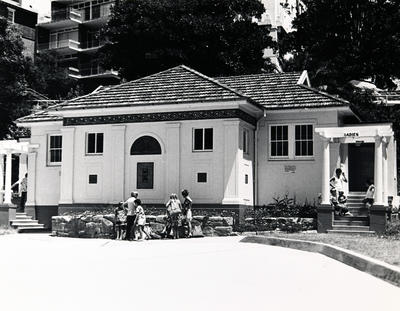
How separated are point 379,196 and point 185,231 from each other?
6647mm

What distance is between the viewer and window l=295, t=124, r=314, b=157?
1005 inches

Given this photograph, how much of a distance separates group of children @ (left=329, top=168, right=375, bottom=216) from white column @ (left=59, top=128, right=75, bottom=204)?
32.7ft

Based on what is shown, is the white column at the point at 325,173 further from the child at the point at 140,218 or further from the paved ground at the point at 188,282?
the child at the point at 140,218

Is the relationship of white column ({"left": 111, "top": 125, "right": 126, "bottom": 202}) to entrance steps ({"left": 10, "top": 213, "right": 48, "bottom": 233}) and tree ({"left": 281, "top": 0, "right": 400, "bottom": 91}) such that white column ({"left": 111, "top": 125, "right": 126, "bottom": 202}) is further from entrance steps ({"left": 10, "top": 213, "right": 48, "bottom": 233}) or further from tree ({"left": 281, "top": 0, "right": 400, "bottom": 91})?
A: tree ({"left": 281, "top": 0, "right": 400, "bottom": 91})

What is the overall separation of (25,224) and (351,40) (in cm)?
2665

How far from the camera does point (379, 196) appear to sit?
22.1 meters

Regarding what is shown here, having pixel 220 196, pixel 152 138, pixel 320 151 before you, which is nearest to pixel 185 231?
pixel 220 196

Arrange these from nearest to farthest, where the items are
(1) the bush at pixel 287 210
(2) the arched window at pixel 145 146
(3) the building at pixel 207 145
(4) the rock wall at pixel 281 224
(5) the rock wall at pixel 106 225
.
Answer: (4) the rock wall at pixel 281 224 → (5) the rock wall at pixel 106 225 → (1) the bush at pixel 287 210 → (3) the building at pixel 207 145 → (2) the arched window at pixel 145 146

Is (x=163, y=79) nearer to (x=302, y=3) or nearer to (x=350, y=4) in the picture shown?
(x=350, y=4)

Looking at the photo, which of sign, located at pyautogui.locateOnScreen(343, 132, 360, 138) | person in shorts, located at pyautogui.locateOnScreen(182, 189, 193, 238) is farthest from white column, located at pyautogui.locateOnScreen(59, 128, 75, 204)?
sign, located at pyautogui.locateOnScreen(343, 132, 360, 138)

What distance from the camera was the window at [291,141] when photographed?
2555 cm

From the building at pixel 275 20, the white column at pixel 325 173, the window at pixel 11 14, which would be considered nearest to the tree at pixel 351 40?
the building at pixel 275 20

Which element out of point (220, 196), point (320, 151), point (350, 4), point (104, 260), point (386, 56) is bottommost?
point (104, 260)

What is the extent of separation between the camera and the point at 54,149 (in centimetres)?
2978
